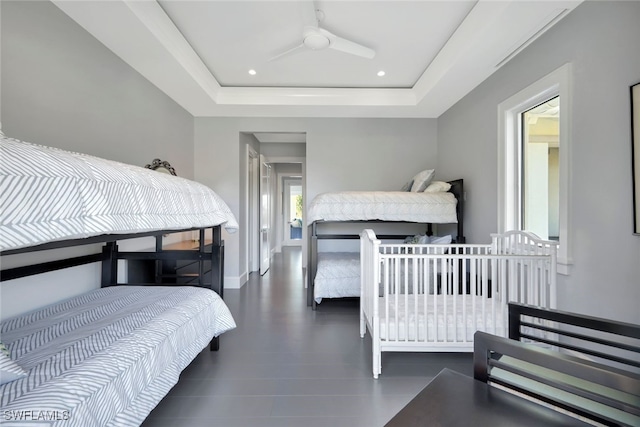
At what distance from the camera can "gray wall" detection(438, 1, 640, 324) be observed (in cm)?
146

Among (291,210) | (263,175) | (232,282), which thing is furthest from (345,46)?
(291,210)

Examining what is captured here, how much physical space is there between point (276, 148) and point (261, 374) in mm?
4459

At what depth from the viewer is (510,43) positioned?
2.15 m

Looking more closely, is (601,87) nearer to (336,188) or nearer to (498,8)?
(498,8)

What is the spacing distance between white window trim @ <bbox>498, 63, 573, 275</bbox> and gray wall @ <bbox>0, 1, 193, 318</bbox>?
333 centimetres

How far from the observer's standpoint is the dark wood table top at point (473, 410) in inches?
28.4

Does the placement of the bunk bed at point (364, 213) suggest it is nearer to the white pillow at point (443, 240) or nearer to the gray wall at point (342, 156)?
the white pillow at point (443, 240)

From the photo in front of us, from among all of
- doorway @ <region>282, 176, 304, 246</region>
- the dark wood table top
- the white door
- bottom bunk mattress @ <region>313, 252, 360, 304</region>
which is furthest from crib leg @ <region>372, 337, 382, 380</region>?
doorway @ <region>282, 176, 304, 246</region>

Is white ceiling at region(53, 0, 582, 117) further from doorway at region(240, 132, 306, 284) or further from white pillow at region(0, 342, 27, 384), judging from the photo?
white pillow at region(0, 342, 27, 384)

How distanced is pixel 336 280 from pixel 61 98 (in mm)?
2848

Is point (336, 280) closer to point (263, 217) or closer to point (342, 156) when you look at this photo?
point (342, 156)

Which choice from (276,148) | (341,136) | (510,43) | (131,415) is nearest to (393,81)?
(341,136)

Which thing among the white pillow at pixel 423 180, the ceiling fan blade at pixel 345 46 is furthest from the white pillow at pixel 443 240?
A: the ceiling fan blade at pixel 345 46

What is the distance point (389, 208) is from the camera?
3.03 m
